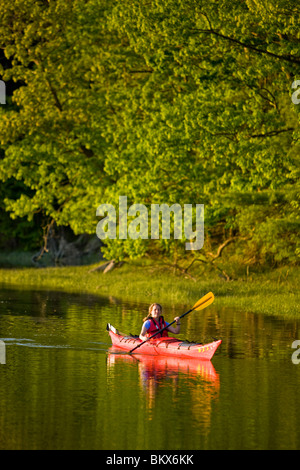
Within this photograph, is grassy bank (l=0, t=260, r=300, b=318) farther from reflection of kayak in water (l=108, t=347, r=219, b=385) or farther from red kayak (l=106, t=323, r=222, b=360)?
reflection of kayak in water (l=108, t=347, r=219, b=385)

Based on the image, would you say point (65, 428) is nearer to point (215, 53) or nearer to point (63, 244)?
point (215, 53)

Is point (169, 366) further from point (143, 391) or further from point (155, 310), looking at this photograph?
point (143, 391)

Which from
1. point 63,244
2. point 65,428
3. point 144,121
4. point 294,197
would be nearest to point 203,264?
point 144,121

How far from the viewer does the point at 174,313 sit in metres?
26.4

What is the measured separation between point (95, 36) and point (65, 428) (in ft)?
101

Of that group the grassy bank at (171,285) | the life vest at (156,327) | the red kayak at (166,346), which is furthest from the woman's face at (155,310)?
the grassy bank at (171,285)

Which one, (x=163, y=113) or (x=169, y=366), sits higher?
(x=163, y=113)

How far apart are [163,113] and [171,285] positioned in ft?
20.4

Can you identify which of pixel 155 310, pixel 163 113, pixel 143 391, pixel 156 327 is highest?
pixel 163 113

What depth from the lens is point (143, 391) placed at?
14258mm

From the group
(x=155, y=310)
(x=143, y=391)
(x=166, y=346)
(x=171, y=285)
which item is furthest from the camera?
(x=171, y=285)

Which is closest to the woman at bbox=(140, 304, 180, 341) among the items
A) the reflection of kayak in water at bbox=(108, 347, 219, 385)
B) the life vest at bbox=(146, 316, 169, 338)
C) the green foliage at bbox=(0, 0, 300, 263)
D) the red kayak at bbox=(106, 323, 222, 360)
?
the life vest at bbox=(146, 316, 169, 338)

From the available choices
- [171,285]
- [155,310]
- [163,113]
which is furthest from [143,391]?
[171,285]

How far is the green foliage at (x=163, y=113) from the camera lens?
1117 inches
